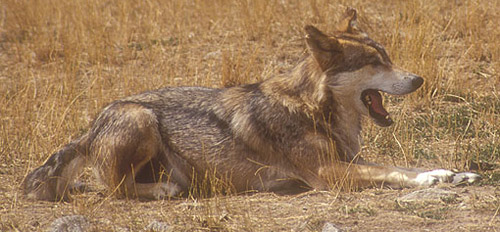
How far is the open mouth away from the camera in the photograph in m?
6.46

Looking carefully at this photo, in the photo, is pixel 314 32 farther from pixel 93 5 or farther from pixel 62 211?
pixel 93 5

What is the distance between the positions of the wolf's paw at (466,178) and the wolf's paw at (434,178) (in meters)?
0.04

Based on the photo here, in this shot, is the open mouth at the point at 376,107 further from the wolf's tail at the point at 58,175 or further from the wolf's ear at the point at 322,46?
the wolf's tail at the point at 58,175

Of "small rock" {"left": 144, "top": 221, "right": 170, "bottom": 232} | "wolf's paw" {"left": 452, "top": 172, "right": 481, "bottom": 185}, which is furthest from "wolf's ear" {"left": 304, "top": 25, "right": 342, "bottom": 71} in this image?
"small rock" {"left": 144, "top": 221, "right": 170, "bottom": 232}

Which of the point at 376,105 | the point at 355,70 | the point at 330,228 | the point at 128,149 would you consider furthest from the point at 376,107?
the point at 128,149

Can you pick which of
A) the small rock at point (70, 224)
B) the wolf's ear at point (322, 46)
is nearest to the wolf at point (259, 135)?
the wolf's ear at point (322, 46)

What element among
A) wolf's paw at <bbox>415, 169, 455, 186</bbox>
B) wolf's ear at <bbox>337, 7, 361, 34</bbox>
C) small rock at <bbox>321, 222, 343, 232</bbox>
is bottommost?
small rock at <bbox>321, 222, 343, 232</bbox>

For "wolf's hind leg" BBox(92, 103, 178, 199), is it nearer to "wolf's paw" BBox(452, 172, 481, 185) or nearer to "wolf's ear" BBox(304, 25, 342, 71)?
"wolf's ear" BBox(304, 25, 342, 71)

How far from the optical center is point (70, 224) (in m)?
5.52

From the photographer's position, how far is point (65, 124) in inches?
328

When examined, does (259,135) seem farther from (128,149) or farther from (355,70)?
(128,149)

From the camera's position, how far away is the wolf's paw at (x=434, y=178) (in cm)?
607

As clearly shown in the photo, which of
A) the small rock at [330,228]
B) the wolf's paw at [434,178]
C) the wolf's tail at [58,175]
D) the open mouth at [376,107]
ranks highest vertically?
the open mouth at [376,107]

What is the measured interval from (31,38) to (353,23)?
21.7 feet
